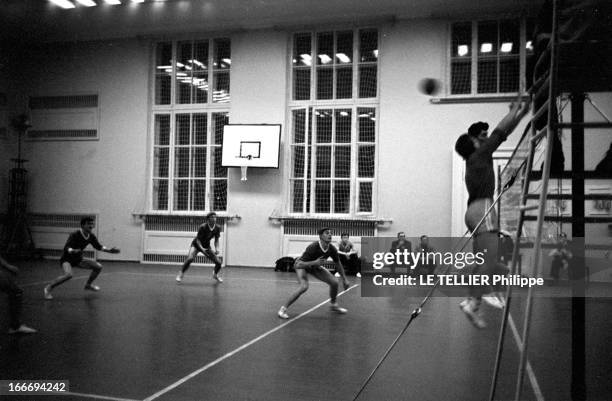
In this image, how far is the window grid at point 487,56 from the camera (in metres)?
14.9

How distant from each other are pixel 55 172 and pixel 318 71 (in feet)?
32.3

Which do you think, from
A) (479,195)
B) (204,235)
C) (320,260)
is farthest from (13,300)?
(204,235)

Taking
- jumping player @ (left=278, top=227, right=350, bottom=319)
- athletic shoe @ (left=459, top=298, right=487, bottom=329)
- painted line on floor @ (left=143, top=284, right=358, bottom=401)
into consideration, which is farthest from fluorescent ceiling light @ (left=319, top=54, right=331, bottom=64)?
athletic shoe @ (left=459, top=298, right=487, bottom=329)

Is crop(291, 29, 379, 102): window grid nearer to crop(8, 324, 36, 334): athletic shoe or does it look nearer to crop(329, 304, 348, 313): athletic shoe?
crop(329, 304, 348, 313): athletic shoe

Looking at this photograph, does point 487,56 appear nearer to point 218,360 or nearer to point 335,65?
point 335,65

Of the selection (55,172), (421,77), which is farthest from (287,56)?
(55,172)

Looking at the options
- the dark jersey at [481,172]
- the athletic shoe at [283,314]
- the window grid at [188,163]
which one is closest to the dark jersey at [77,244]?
the athletic shoe at [283,314]

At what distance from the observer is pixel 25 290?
11.1 m

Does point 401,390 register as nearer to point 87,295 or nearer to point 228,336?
point 228,336

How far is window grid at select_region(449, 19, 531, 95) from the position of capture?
1486 cm

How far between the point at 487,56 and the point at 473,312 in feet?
39.7

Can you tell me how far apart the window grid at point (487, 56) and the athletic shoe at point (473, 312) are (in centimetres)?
A: 1145

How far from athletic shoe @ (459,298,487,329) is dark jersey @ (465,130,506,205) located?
2.96ft

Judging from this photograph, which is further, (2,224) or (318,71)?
(2,224)
